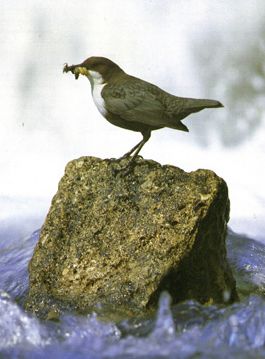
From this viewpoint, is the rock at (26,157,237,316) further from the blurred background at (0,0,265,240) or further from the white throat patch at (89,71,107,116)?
the blurred background at (0,0,265,240)

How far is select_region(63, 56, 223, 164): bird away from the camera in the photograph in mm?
5016

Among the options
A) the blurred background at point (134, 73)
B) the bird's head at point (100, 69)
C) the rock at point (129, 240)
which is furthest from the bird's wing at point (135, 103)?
the blurred background at point (134, 73)

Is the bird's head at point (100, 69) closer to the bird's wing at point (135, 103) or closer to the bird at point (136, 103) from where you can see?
the bird at point (136, 103)

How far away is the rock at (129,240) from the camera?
4480 mm

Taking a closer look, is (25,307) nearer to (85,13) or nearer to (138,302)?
(138,302)

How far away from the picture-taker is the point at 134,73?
32.9 ft

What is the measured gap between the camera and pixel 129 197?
15.3 ft

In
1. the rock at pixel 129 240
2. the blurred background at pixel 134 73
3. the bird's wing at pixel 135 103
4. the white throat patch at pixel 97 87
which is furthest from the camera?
the blurred background at pixel 134 73

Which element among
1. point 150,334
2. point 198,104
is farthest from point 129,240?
point 198,104

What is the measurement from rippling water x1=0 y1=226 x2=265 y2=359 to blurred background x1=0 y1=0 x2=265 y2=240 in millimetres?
4810

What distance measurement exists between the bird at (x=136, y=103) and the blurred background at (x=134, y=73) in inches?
162

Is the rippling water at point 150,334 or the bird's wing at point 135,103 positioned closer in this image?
the rippling water at point 150,334

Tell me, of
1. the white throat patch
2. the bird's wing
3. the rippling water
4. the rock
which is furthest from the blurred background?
the rippling water

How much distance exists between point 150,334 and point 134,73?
6072 millimetres
